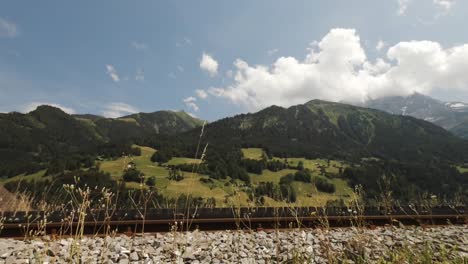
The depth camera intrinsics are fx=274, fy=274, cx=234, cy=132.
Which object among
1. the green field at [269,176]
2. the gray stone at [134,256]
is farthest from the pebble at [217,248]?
the green field at [269,176]

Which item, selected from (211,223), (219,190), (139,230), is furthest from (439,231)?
(219,190)

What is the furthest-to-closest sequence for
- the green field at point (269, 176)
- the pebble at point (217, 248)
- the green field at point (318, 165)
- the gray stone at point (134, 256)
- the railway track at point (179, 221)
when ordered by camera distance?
1. the green field at point (318, 165)
2. the green field at point (269, 176)
3. the railway track at point (179, 221)
4. the gray stone at point (134, 256)
5. the pebble at point (217, 248)

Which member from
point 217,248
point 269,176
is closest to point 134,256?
point 217,248

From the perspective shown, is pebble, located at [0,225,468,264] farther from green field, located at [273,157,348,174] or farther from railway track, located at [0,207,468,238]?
green field, located at [273,157,348,174]

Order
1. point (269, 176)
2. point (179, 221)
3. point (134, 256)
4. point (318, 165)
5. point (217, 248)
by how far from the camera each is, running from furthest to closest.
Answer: point (318, 165)
point (269, 176)
point (179, 221)
point (217, 248)
point (134, 256)

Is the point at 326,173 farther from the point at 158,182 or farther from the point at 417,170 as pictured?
the point at 158,182

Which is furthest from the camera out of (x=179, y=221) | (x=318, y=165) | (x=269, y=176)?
(x=318, y=165)

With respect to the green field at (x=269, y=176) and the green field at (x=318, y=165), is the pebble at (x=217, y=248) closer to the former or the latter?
the green field at (x=269, y=176)

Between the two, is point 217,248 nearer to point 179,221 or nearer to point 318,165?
point 179,221

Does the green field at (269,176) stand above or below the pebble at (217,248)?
above

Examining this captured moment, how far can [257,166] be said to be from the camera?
16375cm

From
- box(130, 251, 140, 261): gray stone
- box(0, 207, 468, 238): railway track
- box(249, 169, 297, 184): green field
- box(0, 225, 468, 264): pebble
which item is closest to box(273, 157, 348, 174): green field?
box(249, 169, 297, 184): green field

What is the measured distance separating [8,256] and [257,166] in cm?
16007

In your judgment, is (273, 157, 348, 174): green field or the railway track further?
(273, 157, 348, 174): green field
